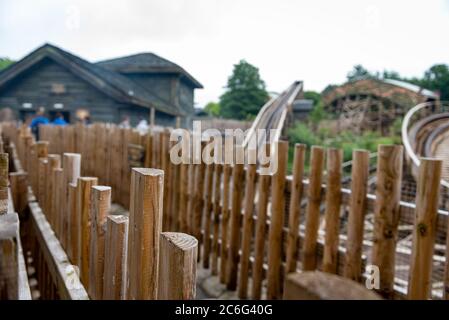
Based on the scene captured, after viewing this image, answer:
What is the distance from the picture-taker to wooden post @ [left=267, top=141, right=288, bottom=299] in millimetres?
2146

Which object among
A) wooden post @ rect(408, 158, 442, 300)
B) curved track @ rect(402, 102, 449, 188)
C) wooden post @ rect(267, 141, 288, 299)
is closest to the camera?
wooden post @ rect(408, 158, 442, 300)

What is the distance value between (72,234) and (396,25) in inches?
67.2

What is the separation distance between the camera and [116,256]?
0.88 metres

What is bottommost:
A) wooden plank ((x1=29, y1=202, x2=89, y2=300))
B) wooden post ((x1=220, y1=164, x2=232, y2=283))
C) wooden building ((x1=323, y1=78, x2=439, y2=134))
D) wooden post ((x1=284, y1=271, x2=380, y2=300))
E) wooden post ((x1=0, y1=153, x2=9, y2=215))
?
wooden post ((x1=220, y1=164, x2=232, y2=283))

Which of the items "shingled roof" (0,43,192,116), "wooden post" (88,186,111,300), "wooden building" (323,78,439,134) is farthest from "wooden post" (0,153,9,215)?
"wooden building" (323,78,439,134)

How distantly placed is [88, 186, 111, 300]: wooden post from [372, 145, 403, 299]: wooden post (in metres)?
1.22

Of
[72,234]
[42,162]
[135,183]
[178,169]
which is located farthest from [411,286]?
[178,169]

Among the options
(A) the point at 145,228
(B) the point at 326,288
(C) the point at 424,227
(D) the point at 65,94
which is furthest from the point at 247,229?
(D) the point at 65,94

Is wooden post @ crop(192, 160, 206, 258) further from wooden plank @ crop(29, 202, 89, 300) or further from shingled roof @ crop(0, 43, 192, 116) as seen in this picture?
shingled roof @ crop(0, 43, 192, 116)

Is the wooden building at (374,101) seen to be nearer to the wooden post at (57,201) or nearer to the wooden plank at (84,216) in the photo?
the wooden post at (57,201)

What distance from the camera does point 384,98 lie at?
22672 millimetres

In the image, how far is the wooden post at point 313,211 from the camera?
74.2 inches

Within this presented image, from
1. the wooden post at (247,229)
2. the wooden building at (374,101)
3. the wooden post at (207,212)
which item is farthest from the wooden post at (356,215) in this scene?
the wooden building at (374,101)

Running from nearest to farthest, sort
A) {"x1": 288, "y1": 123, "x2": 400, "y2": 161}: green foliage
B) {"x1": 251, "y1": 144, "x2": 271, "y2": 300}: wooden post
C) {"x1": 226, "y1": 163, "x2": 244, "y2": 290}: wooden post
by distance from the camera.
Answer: {"x1": 251, "y1": 144, "x2": 271, "y2": 300}: wooden post < {"x1": 226, "y1": 163, "x2": 244, "y2": 290}: wooden post < {"x1": 288, "y1": 123, "x2": 400, "y2": 161}: green foliage
